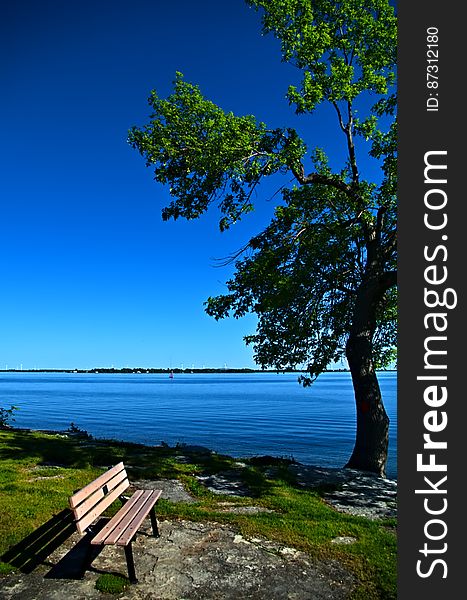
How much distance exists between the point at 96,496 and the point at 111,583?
128 cm

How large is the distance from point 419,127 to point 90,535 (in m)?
7.51

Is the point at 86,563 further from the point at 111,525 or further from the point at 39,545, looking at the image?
the point at 39,545

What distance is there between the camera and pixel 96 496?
22.8 feet

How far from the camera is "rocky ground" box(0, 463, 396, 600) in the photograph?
19.0 feet

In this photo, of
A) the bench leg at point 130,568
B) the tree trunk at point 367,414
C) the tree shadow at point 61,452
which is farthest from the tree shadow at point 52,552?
the tree trunk at point 367,414

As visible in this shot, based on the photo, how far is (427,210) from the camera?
13.9ft

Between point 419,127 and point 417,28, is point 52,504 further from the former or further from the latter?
point 417,28

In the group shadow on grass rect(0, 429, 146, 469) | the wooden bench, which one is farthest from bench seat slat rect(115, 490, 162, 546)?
shadow on grass rect(0, 429, 146, 469)

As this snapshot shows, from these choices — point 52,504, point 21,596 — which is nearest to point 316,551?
point 21,596

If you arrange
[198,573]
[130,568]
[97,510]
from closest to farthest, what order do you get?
1. [130,568]
2. [198,573]
3. [97,510]

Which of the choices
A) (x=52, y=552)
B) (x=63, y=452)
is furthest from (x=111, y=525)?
(x=63, y=452)

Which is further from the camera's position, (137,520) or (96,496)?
(96,496)

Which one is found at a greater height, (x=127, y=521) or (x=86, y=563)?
(x=127, y=521)

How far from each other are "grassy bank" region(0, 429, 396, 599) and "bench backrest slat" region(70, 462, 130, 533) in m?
1.29
